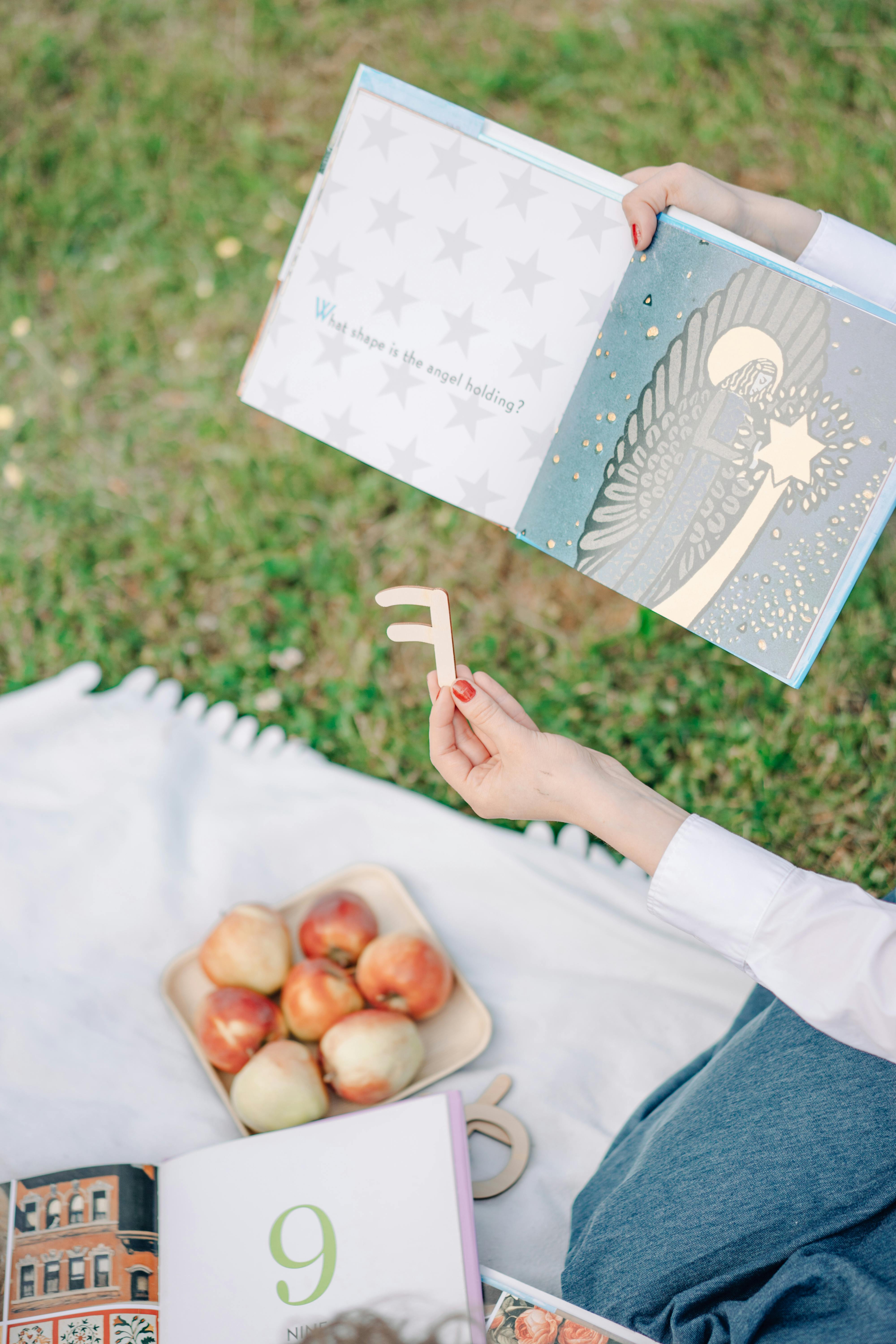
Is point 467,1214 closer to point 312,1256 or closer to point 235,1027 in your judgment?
point 312,1256

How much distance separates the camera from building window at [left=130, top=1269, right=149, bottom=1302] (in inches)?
45.8

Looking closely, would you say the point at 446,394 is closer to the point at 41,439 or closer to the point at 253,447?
the point at 253,447

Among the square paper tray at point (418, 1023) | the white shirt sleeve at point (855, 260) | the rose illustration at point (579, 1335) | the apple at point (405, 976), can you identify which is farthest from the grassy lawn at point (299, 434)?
the rose illustration at point (579, 1335)

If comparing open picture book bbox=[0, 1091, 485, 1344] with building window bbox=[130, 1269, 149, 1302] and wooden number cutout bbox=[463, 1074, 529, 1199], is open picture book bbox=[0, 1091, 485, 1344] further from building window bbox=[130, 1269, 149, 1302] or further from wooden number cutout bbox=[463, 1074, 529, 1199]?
wooden number cutout bbox=[463, 1074, 529, 1199]

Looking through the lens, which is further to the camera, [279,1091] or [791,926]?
[279,1091]

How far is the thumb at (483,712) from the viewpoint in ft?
3.93

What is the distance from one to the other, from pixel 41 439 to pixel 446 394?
1477mm

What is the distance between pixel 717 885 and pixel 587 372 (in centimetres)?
66

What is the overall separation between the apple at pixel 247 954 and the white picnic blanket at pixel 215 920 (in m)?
0.13

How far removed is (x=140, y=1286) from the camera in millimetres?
1174

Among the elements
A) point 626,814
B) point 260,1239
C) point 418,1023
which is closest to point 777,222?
point 626,814

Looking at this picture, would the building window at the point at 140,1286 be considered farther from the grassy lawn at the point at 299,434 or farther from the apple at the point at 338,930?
the grassy lawn at the point at 299,434

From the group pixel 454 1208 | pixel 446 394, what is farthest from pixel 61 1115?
pixel 446 394

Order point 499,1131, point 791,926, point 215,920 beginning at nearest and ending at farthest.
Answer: point 791,926
point 499,1131
point 215,920
